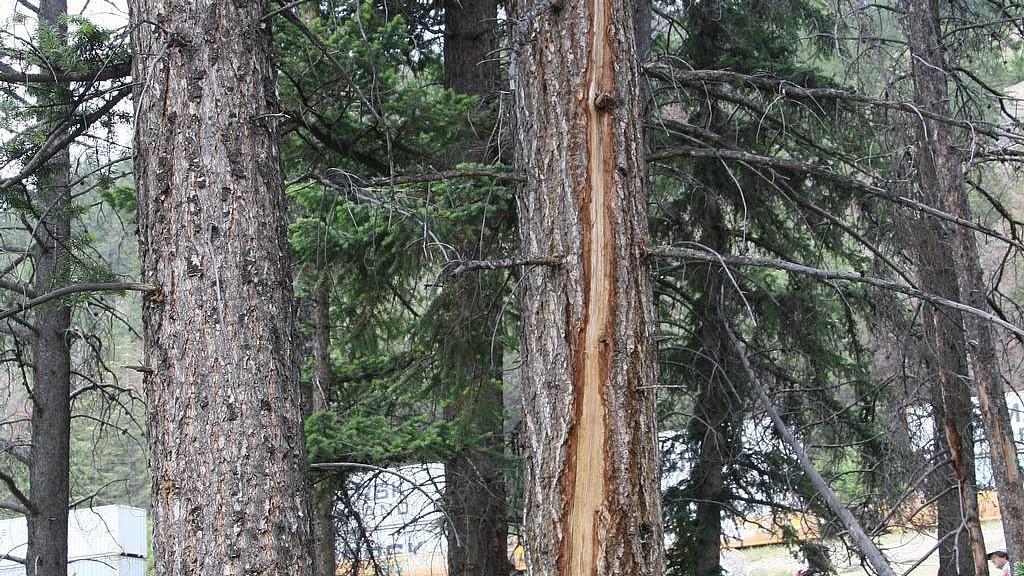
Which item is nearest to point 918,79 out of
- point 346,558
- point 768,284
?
point 768,284

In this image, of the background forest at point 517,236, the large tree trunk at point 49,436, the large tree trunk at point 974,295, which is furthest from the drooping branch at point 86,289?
the large tree trunk at point 974,295

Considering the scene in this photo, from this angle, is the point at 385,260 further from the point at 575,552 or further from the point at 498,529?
the point at 575,552

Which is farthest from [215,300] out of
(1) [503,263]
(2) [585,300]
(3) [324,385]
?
(3) [324,385]

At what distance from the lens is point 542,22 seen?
4262 mm

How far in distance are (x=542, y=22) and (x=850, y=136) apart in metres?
4.78

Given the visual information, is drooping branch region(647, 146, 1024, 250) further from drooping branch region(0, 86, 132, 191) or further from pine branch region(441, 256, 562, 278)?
drooping branch region(0, 86, 132, 191)

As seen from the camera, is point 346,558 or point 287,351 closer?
point 287,351

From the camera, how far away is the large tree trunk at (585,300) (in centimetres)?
387

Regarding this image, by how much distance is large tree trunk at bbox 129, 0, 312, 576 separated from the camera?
3.57 m

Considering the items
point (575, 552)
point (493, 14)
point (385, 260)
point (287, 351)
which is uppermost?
point (493, 14)

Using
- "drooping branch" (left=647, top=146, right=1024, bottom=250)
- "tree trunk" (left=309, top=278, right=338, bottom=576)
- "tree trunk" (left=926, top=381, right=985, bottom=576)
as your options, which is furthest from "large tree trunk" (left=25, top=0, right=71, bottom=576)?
"tree trunk" (left=926, top=381, right=985, bottom=576)

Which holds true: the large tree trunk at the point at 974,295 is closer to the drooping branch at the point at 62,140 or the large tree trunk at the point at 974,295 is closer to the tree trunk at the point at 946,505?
the tree trunk at the point at 946,505

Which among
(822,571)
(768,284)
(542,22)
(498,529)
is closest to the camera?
(542,22)

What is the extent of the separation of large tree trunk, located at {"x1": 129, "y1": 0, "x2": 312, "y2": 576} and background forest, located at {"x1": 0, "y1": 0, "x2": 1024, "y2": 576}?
0.18 feet
